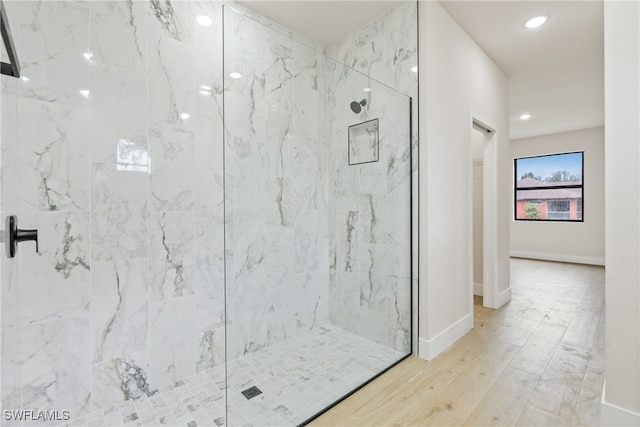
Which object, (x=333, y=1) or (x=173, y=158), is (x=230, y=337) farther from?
(x=333, y=1)

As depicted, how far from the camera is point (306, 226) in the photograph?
7.36ft

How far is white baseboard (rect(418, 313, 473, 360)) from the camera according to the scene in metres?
2.22

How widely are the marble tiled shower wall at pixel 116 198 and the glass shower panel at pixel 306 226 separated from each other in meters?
0.37

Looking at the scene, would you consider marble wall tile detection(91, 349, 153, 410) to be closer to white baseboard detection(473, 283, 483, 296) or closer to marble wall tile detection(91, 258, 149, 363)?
marble wall tile detection(91, 258, 149, 363)

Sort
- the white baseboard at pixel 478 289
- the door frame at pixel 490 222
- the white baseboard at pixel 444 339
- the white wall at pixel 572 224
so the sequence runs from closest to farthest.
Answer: the white baseboard at pixel 444 339, the door frame at pixel 490 222, the white baseboard at pixel 478 289, the white wall at pixel 572 224

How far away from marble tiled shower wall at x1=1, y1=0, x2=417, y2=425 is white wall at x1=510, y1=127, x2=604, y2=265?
577cm


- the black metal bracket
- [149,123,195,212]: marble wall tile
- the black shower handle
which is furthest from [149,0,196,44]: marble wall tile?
the black shower handle

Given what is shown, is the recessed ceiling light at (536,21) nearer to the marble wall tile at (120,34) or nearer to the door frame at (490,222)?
the door frame at (490,222)

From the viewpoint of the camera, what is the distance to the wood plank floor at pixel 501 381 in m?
1.59

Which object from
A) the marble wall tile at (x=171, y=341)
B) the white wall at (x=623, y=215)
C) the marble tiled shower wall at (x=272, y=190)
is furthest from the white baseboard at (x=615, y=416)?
the marble wall tile at (x=171, y=341)

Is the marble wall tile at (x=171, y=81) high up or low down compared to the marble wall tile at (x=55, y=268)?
up

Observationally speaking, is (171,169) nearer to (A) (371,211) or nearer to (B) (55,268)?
(B) (55,268)

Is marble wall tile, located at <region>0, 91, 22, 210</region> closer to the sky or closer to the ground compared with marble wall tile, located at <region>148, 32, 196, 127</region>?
closer to the ground

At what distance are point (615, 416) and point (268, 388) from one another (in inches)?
68.0
